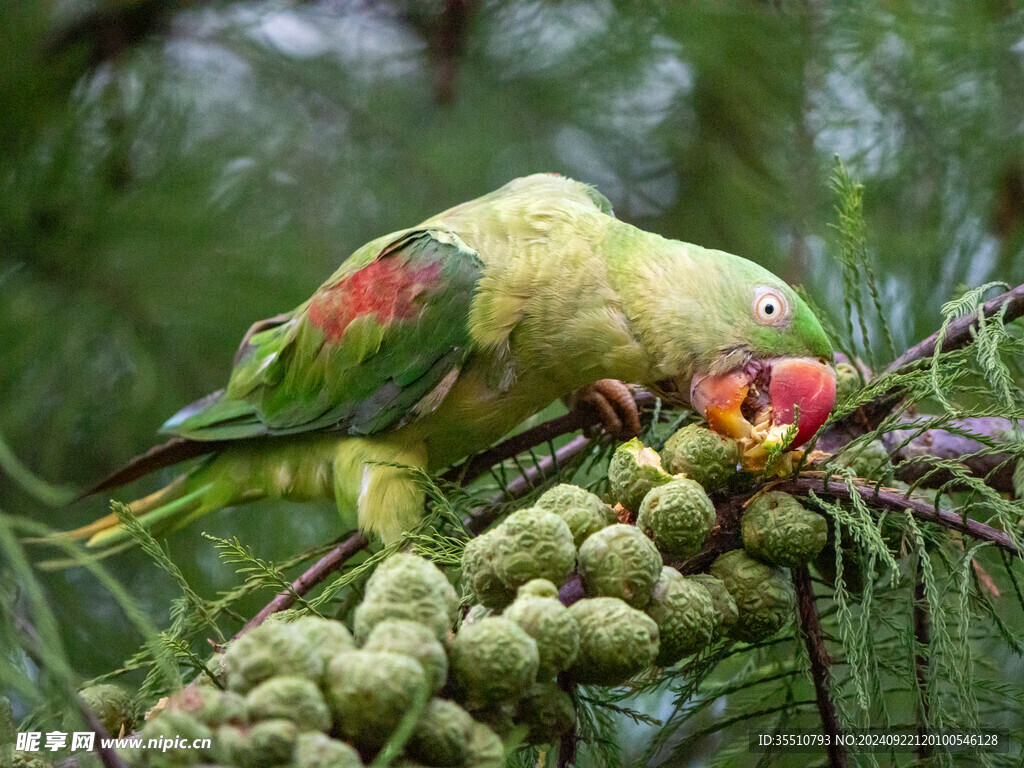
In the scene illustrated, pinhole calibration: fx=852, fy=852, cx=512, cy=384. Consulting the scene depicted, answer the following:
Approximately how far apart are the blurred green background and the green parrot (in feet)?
2.39

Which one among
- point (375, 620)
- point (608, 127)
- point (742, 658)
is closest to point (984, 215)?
point (608, 127)

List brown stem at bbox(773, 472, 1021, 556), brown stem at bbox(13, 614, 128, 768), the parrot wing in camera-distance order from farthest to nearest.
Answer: the parrot wing, brown stem at bbox(773, 472, 1021, 556), brown stem at bbox(13, 614, 128, 768)

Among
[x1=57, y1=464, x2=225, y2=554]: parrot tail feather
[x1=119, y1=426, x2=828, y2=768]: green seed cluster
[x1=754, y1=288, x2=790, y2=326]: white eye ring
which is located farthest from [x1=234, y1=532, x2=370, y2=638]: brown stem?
[x1=754, y1=288, x2=790, y2=326]: white eye ring

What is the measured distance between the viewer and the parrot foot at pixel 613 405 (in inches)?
93.8

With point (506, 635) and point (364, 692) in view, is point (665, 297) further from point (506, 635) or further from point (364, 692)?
point (364, 692)

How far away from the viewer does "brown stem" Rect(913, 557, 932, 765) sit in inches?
56.1

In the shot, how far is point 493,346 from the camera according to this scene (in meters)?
2.38

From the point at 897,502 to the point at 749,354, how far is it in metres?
0.75

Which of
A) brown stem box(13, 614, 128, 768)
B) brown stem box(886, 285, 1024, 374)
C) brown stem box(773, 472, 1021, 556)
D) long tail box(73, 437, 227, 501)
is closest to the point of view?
brown stem box(13, 614, 128, 768)

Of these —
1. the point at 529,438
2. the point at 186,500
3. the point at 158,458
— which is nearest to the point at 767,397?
the point at 529,438

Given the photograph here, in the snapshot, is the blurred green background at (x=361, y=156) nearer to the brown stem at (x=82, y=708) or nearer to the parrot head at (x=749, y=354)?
the parrot head at (x=749, y=354)

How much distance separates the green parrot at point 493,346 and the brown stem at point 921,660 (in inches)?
17.0

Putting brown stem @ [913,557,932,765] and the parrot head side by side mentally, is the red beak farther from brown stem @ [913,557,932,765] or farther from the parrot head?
brown stem @ [913,557,932,765]

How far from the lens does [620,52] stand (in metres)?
3.98
